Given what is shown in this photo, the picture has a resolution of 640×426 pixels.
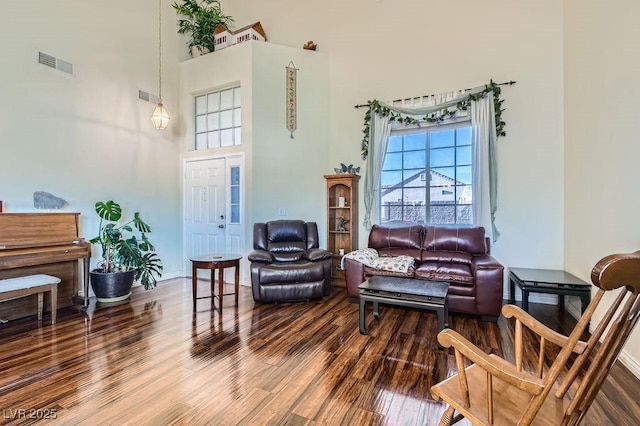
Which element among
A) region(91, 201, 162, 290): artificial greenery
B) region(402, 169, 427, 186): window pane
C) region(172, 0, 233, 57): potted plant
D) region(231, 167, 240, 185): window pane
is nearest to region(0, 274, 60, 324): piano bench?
region(91, 201, 162, 290): artificial greenery

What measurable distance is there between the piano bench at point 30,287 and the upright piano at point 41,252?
14cm

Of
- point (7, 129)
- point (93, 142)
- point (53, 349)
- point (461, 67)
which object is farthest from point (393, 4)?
point (53, 349)

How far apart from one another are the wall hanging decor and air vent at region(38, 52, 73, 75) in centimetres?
287

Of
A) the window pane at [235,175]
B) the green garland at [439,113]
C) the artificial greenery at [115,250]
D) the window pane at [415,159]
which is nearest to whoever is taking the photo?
the artificial greenery at [115,250]

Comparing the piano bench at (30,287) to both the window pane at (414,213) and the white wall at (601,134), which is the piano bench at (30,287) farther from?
the white wall at (601,134)

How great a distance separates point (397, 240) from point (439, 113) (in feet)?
6.33

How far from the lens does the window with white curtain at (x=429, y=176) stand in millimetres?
4254

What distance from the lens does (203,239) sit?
16.5ft

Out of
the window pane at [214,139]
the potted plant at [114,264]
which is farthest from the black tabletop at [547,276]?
the window pane at [214,139]

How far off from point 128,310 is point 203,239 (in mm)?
1721

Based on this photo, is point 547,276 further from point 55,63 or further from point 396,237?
point 55,63

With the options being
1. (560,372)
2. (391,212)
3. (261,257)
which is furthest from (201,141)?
(560,372)

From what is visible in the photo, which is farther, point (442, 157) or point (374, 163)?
point (374, 163)

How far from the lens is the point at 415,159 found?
4555 millimetres
